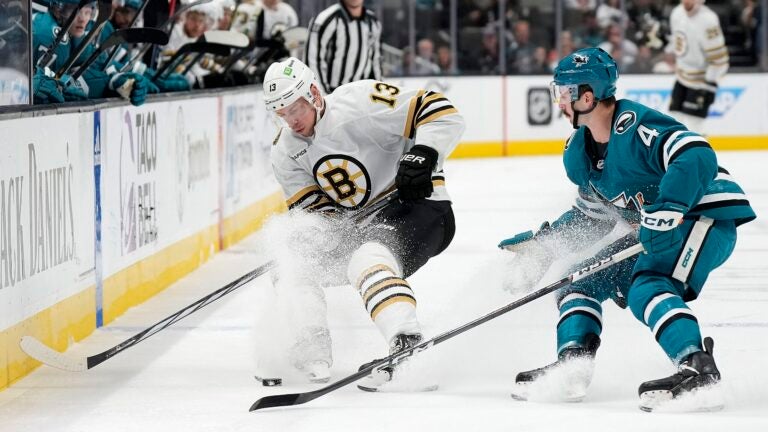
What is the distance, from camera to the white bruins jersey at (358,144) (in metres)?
4.05

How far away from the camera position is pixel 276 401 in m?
3.48

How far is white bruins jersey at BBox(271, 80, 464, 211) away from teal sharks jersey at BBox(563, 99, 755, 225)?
20.9 inches

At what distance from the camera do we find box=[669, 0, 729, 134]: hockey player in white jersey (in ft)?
37.8

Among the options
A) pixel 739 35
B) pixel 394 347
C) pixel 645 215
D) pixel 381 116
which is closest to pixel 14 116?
pixel 381 116

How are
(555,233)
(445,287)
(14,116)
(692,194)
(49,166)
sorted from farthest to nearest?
(445,287)
(49,166)
(14,116)
(555,233)
(692,194)

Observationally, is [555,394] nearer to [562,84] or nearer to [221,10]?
[562,84]

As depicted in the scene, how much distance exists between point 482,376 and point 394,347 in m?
0.37

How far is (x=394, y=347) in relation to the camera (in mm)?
3613

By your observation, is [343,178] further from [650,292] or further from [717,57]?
[717,57]

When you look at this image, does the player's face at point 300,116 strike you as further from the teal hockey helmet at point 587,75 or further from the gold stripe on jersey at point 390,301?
the teal hockey helmet at point 587,75

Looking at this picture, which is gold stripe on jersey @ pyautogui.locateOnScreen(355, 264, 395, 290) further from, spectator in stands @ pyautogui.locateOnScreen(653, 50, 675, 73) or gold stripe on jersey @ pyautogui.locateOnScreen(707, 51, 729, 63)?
spectator in stands @ pyautogui.locateOnScreen(653, 50, 675, 73)

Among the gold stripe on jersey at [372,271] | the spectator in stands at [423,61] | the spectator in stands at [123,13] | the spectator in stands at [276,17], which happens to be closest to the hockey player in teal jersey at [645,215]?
the gold stripe on jersey at [372,271]

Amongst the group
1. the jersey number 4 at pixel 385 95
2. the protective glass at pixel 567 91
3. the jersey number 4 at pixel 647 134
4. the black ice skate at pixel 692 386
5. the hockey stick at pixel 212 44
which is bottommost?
the black ice skate at pixel 692 386

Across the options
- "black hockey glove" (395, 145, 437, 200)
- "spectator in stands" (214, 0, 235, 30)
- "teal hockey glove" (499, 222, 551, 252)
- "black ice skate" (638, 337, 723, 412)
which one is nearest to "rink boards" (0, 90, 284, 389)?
"spectator in stands" (214, 0, 235, 30)
